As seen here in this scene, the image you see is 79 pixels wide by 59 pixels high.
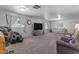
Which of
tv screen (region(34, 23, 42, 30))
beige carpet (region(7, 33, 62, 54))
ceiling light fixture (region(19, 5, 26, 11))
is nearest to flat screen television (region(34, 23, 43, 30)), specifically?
tv screen (region(34, 23, 42, 30))

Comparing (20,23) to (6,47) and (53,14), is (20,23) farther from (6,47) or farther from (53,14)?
(53,14)

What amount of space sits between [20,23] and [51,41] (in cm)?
51

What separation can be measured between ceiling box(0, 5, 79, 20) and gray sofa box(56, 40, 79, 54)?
0.39 m

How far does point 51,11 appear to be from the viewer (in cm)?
121

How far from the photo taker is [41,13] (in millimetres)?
1218

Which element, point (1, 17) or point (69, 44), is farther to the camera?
point (69, 44)

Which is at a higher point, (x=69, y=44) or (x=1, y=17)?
(x=1, y=17)

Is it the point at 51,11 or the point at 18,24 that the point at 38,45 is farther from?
the point at 51,11

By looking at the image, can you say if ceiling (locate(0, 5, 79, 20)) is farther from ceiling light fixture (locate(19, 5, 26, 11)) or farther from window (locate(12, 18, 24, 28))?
window (locate(12, 18, 24, 28))

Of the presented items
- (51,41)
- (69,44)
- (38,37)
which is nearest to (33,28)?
(38,37)

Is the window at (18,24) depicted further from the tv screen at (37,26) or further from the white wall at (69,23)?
the white wall at (69,23)

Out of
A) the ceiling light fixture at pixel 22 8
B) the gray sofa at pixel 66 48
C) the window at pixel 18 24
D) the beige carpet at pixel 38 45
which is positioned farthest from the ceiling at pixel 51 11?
the gray sofa at pixel 66 48

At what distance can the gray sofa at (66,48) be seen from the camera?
119 cm

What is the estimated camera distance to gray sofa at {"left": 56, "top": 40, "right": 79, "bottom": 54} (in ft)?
3.92
